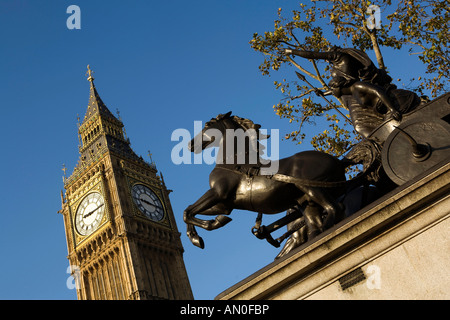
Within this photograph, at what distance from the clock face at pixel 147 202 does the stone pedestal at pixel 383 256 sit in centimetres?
5175

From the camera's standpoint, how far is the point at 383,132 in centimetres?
718

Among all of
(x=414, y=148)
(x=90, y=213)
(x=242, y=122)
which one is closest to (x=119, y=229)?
(x=90, y=213)

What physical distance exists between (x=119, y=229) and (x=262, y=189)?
48.4 metres

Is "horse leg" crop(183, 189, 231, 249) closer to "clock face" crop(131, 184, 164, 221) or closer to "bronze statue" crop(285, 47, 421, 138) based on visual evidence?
"bronze statue" crop(285, 47, 421, 138)

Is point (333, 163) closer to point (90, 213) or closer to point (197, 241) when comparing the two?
point (197, 241)

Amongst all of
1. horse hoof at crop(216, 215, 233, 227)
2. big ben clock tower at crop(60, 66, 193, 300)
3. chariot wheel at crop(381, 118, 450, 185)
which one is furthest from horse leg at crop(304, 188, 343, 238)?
big ben clock tower at crop(60, 66, 193, 300)

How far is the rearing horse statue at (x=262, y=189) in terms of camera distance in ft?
22.1

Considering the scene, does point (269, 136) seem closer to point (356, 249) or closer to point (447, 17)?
point (356, 249)

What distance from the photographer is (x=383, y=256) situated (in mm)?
5180

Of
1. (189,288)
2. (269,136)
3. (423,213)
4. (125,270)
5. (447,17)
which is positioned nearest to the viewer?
(423,213)

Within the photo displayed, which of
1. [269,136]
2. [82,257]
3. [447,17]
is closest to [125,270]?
[82,257]

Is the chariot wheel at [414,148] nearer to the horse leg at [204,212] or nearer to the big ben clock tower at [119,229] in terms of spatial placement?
the horse leg at [204,212]

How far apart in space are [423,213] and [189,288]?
52.9 metres

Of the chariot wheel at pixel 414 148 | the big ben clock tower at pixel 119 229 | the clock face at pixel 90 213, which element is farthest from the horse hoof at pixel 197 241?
the clock face at pixel 90 213
